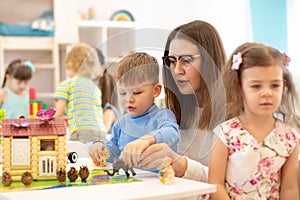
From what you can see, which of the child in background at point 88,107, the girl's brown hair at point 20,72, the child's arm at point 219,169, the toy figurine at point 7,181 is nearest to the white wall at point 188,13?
the girl's brown hair at point 20,72

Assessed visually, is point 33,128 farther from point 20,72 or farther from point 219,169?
point 20,72

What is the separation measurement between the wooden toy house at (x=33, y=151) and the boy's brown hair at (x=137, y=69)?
0.54 feet

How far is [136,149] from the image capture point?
3.59 ft

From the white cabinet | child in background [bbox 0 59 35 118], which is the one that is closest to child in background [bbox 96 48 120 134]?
child in background [bbox 0 59 35 118]

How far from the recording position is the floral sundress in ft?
4.57

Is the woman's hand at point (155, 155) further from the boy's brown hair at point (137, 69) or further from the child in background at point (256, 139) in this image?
the child in background at point (256, 139)

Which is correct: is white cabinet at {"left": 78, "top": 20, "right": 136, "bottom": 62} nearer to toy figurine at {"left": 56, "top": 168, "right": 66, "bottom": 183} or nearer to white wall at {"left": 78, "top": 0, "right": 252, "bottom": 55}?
white wall at {"left": 78, "top": 0, "right": 252, "bottom": 55}

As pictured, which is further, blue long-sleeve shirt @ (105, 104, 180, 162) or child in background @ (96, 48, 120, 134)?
child in background @ (96, 48, 120, 134)

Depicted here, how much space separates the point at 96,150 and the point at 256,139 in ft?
1.33

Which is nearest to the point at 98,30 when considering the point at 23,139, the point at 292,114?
the point at 292,114

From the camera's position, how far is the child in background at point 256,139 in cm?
139

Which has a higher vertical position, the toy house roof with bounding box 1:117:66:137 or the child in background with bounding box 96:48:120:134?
the child in background with bounding box 96:48:120:134

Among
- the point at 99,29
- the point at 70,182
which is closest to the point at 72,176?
the point at 70,182

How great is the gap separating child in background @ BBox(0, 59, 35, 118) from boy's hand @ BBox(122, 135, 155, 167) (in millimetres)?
2797
